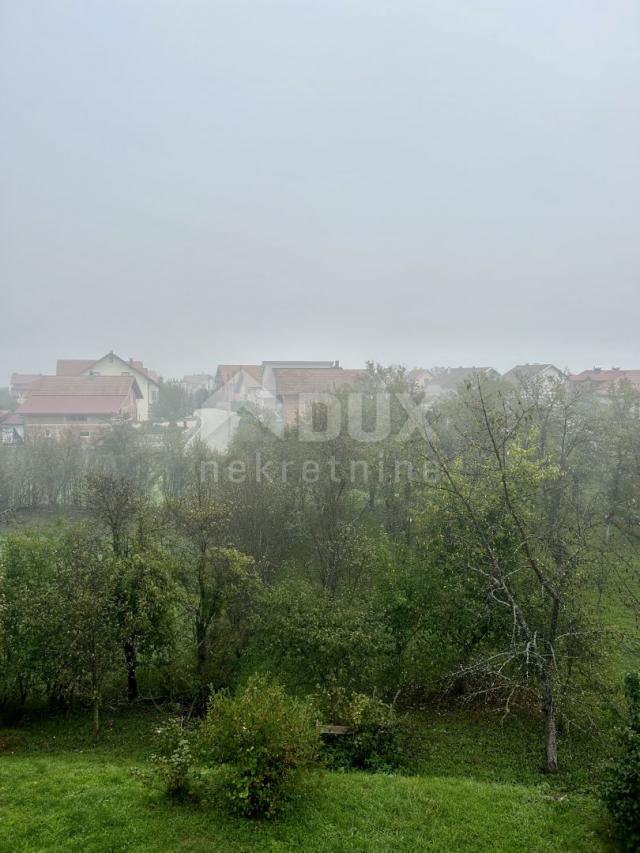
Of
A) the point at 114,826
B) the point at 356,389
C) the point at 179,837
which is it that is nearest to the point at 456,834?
the point at 179,837

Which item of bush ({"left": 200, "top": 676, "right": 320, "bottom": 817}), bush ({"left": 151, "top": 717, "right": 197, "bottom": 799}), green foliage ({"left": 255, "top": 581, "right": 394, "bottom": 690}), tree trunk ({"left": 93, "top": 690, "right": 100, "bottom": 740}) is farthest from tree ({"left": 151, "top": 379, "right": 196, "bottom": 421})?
bush ({"left": 200, "top": 676, "right": 320, "bottom": 817})

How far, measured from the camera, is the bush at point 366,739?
7.55 meters

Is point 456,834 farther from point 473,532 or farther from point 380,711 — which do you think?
point 473,532

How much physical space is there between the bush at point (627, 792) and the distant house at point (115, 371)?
1800 inches

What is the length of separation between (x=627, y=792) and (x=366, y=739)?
145 inches

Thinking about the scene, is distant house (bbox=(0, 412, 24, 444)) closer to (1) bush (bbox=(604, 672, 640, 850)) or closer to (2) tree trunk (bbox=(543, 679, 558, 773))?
(2) tree trunk (bbox=(543, 679, 558, 773))

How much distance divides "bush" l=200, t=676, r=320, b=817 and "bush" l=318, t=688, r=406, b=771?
5.81 feet

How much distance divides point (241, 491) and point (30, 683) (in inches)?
262

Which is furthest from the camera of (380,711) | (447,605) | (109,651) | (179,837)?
(447,605)

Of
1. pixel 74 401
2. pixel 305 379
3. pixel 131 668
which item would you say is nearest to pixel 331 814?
pixel 131 668

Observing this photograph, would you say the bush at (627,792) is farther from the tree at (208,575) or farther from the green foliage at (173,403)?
the green foliage at (173,403)

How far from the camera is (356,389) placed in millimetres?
20750

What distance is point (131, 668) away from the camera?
965 centimetres

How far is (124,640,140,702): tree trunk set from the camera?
9.45 meters
